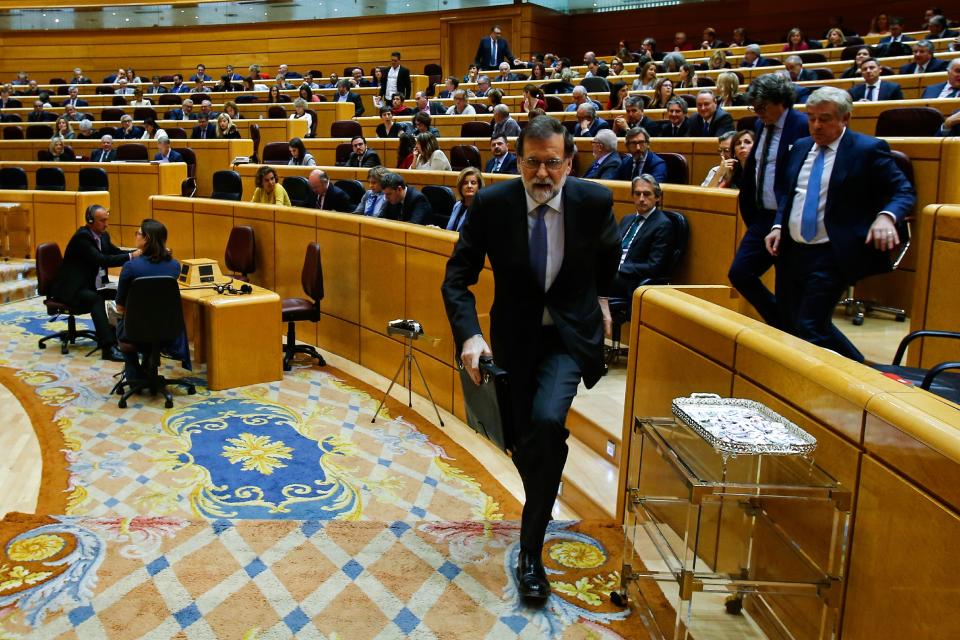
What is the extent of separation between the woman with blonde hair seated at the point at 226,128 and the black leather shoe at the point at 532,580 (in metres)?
8.80

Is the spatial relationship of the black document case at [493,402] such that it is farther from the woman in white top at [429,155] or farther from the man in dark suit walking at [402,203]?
the woman in white top at [429,155]

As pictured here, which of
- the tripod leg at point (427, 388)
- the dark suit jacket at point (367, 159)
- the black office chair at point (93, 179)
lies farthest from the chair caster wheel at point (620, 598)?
the black office chair at point (93, 179)

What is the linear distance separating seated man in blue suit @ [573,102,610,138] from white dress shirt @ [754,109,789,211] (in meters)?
3.73

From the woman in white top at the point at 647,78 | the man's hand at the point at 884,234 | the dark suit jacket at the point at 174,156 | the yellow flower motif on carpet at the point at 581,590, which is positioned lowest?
the yellow flower motif on carpet at the point at 581,590

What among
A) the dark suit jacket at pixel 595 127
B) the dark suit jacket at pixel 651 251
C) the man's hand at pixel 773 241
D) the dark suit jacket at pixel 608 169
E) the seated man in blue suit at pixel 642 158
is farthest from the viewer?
the dark suit jacket at pixel 595 127

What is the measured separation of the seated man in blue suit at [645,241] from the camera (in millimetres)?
3838

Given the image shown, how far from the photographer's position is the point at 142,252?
506 cm

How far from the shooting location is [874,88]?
251 inches

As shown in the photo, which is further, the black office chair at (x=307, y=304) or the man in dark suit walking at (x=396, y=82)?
the man in dark suit walking at (x=396, y=82)

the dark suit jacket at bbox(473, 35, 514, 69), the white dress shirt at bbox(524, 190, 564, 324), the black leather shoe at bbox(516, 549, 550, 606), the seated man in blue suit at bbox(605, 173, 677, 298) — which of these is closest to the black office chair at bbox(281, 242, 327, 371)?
the seated man in blue suit at bbox(605, 173, 677, 298)

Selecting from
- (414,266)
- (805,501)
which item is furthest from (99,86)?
(805,501)

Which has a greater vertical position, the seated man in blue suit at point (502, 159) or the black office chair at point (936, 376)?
the seated man in blue suit at point (502, 159)

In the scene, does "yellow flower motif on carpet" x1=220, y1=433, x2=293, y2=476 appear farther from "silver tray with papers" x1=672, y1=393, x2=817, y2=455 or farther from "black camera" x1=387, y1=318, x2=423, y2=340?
"silver tray with papers" x1=672, y1=393, x2=817, y2=455

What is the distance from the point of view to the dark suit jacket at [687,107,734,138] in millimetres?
5602
